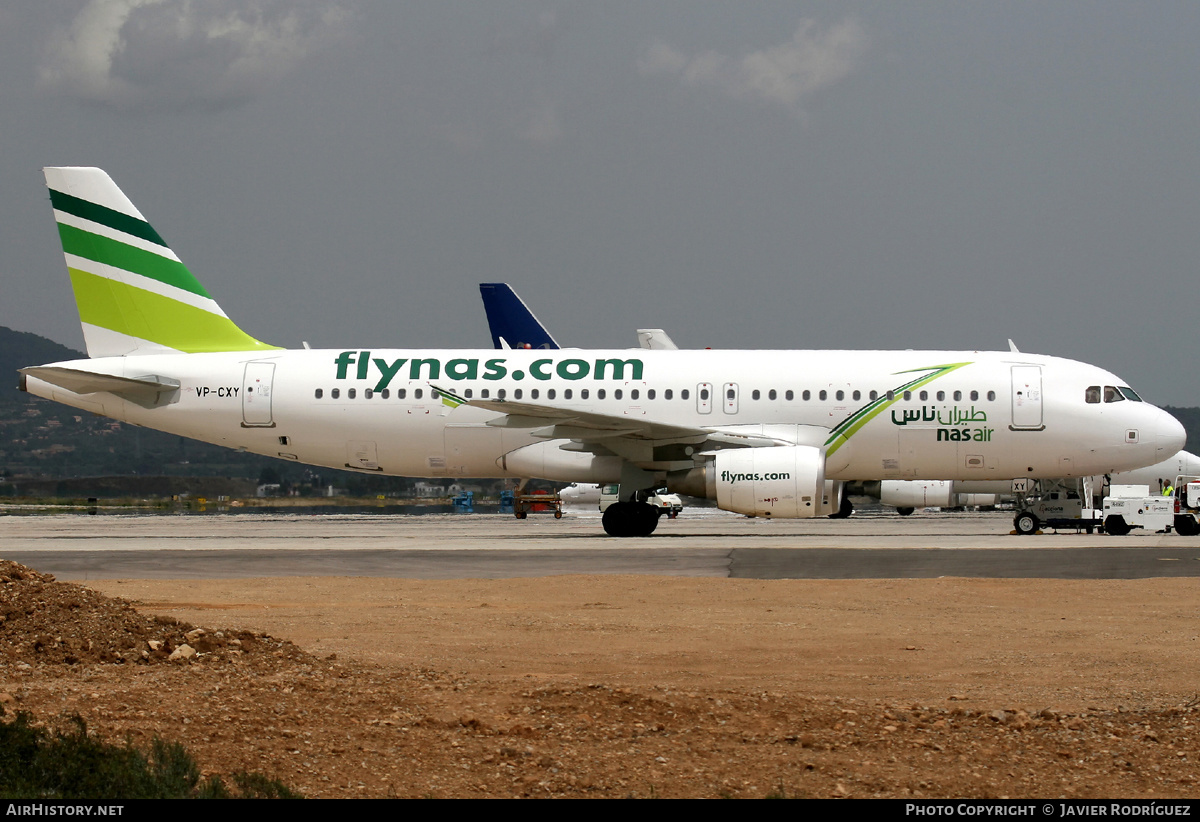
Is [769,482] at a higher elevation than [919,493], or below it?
below

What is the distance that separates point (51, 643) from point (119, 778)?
11.7 ft

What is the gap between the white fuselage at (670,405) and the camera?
25.4m

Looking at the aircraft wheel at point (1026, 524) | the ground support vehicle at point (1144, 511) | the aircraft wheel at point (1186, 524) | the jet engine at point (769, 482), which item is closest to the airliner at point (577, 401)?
the jet engine at point (769, 482)

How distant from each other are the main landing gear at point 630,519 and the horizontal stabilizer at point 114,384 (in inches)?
371

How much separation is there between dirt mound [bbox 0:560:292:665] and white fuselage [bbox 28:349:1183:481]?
16.3 metres

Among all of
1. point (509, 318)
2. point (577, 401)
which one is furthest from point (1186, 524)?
point (509, 318)

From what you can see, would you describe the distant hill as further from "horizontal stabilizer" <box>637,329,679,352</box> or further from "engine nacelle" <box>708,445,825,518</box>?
"engine nacelle" <box>708,445,825,518</box>

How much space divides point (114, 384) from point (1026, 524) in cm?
2037

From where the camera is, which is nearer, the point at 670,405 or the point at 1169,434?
the point at 1169,434

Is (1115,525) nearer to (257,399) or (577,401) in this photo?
(577,401)

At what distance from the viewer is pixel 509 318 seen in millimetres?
39844

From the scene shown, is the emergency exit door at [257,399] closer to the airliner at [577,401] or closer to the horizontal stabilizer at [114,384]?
the airliner at [577,401]

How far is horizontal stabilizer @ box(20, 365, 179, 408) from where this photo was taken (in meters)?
26.2
